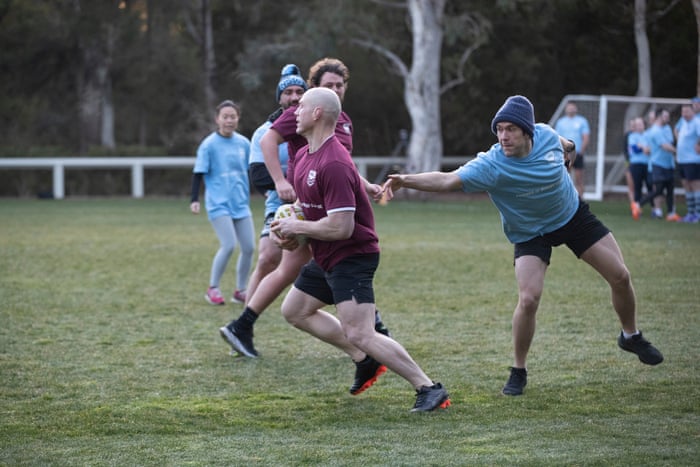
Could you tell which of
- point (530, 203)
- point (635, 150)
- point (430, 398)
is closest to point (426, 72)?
point (635, 150)

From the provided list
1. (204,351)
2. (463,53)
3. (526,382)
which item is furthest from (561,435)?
(463,53)

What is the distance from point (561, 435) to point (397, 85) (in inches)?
1238

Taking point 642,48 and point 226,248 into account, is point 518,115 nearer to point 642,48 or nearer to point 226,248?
point 226,248

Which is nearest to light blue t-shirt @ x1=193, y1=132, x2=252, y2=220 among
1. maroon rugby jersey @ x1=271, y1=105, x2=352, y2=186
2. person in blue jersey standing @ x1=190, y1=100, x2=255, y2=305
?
person in blue jersey standing @ x1=190, y1=100, x2=255, y2=305

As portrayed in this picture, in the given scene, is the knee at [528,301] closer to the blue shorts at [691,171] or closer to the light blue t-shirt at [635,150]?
the blue shorts at [691,171]

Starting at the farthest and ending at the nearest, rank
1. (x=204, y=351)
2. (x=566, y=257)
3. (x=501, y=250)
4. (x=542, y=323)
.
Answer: (x=501, y=250) < (x=566, y=257) < (x=542, y=323) < (x=204, y=351)

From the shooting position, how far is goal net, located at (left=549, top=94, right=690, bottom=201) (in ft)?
80.5

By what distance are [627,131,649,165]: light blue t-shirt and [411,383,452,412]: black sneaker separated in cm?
1553

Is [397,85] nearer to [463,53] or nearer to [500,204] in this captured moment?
[463,53]

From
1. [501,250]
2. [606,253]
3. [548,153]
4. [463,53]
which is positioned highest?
[463,53]

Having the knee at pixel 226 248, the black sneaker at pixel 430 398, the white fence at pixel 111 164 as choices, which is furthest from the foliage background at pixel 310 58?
the black sneaker at pixel 430 398

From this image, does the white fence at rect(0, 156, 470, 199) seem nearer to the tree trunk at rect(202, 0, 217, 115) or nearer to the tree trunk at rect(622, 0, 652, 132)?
the tree trunk at rect(202, 0, 217, 115)

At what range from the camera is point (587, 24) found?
3466 centimetres

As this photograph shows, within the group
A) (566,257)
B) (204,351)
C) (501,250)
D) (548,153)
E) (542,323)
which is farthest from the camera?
(501,250)
